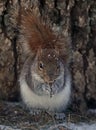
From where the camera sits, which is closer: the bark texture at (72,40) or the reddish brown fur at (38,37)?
the reddish brown fur at (38,37)

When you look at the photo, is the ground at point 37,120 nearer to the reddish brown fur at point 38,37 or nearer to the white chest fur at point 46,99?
the white chest fur at point 46,99

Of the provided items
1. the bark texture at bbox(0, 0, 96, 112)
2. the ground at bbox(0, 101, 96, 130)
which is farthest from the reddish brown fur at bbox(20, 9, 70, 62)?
the ground at bbox(0, 101, 96, 130)

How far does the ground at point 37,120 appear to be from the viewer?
4.46 meters

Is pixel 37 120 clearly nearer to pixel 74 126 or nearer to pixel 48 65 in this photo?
pixel 74 126

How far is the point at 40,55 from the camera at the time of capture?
452 centimetres

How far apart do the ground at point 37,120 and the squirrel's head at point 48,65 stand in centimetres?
25

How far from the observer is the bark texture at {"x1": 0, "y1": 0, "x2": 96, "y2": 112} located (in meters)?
4.73

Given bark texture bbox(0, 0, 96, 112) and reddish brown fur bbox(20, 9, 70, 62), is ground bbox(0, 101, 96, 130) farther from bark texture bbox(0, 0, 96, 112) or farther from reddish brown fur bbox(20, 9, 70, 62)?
reddish brown fur bbox(20, 9, 70, 62)

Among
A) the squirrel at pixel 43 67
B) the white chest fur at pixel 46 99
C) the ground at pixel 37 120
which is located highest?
the squirrel at pixel 43 67

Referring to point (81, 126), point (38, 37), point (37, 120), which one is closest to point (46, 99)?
point (37, 120)

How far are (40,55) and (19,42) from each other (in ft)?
1.00

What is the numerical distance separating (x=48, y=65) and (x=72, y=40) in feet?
1.42

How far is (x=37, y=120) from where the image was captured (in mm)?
4551

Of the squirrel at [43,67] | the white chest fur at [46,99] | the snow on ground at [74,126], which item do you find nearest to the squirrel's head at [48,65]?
the squirrel at [43,67]
